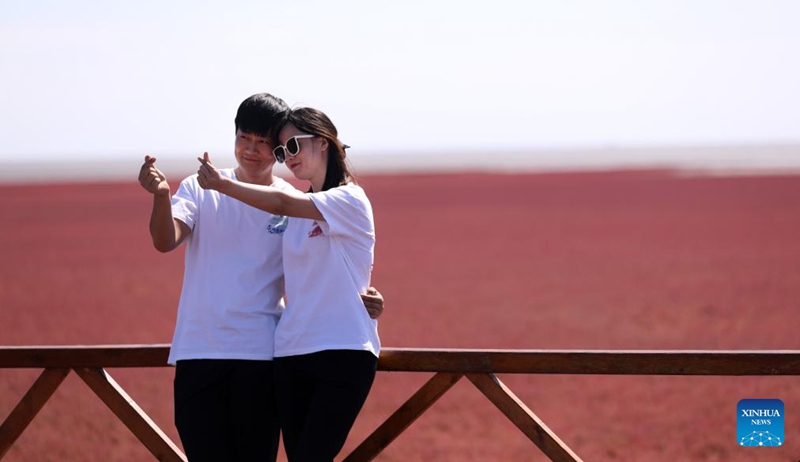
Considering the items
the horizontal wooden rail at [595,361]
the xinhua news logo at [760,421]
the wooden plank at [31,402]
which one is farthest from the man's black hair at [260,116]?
the xinhua news logo at [760,421]

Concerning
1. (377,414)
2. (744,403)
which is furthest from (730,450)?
(744,403)

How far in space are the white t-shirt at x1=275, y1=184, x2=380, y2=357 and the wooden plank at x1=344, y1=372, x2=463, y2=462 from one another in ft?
1.56

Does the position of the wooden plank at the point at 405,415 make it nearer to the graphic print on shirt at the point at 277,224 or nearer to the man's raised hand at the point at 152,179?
the graphic print on shirt at the point at 277,224

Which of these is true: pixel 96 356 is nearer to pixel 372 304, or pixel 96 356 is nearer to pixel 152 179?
pixel 152 179

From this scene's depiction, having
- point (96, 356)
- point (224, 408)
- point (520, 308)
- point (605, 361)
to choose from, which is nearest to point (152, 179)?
point (224, 408)

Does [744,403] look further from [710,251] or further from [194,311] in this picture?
[710,251]

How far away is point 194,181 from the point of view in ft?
11.7

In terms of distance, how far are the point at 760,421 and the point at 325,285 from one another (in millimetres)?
1849

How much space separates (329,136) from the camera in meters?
3.36

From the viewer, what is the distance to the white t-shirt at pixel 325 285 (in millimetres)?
3277

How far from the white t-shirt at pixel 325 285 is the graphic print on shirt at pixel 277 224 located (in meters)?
0.11

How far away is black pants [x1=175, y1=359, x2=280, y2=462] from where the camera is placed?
336 cm

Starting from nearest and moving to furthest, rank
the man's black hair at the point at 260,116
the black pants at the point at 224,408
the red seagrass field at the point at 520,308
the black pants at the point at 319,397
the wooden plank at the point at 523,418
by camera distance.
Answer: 1. the black pants at the point at 319,397
2. the black pants at the point at 224,408
3. the man's black hair at the point at 260,116
4. the wooden plank at the point at 523,418
5. the red seagrass field at the point at 520,308

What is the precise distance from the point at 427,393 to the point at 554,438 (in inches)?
18.2
